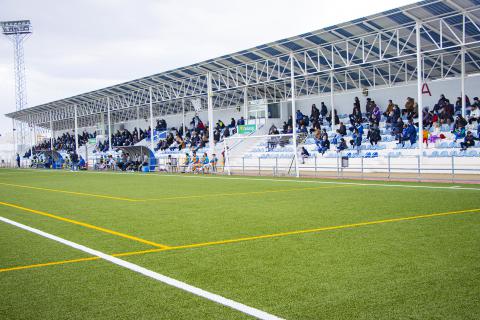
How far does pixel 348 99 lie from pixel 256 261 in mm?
35654

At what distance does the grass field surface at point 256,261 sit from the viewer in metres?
4.60

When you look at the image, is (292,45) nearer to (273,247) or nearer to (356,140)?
(356,140)

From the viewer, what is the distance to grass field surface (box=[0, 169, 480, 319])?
4.60 metres

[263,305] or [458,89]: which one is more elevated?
[458,89]

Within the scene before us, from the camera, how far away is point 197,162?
33312mm

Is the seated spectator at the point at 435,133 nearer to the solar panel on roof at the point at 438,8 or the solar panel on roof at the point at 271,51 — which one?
the solar panel on roof at the point at 438,8

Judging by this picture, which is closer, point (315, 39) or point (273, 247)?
point (273, 247)

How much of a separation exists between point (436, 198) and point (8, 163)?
228ft

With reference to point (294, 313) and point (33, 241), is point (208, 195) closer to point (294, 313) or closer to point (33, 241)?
point (33, 241)

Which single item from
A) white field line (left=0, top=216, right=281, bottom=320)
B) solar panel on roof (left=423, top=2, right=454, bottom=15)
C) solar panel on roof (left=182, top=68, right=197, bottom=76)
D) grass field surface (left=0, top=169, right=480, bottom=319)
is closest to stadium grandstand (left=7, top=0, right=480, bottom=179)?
solar panel on roof (left=423, top=2, right=454, bottom=15)

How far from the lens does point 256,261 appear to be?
643 cm

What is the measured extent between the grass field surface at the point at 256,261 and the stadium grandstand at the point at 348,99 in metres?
11.6

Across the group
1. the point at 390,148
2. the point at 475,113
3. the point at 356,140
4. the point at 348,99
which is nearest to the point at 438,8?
the point at 475,113

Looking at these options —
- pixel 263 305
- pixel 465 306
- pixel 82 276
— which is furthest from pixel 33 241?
pixel 465 306
